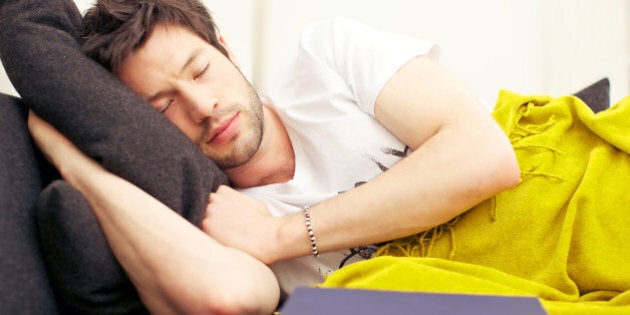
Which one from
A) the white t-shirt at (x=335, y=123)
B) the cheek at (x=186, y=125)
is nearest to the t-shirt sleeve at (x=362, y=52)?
the white t-shirt at (x=335, y=123)

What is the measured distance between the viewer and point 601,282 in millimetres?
875

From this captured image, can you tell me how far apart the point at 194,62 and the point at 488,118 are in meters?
0.55

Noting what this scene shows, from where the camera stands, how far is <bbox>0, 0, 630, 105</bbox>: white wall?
1838 mm

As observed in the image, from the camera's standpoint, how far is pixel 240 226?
3.14 feet

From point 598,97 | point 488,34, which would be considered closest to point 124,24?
point 598,97

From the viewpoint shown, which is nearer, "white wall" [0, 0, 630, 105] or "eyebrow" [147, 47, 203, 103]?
"eyebrow" [147, 47, 203, 103]

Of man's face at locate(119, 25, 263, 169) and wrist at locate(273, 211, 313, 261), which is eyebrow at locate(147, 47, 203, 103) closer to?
man's face at locate(119, 25, 263, 169)

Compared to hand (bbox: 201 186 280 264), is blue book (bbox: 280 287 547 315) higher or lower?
higher

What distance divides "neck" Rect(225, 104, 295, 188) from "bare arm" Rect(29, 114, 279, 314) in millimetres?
307

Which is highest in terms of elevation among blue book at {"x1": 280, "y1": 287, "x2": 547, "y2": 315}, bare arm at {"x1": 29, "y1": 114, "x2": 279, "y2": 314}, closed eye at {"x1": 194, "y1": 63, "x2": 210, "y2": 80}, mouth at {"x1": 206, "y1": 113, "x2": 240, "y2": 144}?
closed eye at {"x1": 194, "y1": 63, "x2": 210, "y2": 80}

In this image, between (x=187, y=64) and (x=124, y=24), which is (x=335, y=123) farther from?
(x=124, y=24)

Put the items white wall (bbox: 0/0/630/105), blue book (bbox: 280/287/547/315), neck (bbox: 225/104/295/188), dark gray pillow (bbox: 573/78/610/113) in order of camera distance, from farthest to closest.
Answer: white wall (bbox: 0/0/630/105) < dark gray pillow (bbox: 573/78/610/113) < neck (bbox: 225/104/295/188) < blue book (bbox: 280/287/547/315)

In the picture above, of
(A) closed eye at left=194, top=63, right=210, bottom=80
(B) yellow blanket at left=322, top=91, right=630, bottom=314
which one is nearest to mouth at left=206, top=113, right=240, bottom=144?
(A) closed eye at left=194, top=63, right=210, bottom=80

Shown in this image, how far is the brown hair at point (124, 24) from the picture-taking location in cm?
104
